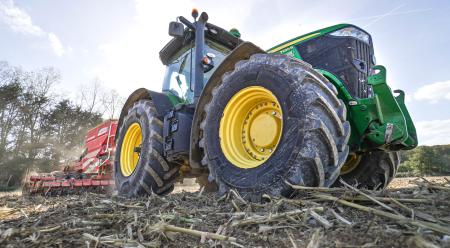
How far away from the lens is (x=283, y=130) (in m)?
2.27

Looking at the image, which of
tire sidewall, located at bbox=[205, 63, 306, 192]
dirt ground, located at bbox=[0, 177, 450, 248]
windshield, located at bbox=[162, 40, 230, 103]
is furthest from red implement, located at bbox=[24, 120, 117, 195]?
dirt ground, located at bbox=[0, 177, 450, 248]

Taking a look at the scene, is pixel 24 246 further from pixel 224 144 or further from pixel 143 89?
pixel 143 89

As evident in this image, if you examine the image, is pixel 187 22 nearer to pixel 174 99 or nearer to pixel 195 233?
pixel 174 99

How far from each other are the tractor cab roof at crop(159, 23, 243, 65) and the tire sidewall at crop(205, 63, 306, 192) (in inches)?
64.0

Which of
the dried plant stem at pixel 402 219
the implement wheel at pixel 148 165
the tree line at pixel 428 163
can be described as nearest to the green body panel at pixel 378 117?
the dried plant stem at pixel 402 219

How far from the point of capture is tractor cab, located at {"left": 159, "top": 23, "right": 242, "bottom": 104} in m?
4.21

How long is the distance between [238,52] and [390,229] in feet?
7.00

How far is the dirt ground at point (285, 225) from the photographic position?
1207 mm

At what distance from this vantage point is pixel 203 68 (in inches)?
153

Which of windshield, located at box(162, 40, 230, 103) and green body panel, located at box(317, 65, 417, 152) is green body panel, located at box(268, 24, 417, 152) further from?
windshield, located at box(162, 40, 230, 103)

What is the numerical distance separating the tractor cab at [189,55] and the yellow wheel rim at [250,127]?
1238mm

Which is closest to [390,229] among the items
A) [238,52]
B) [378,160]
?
[238,52]

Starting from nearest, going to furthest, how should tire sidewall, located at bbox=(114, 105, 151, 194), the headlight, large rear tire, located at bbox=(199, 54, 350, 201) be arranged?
1. large rear tire, located at bbox=(199, 54, 350, 201)
2. the headlight
3. tire sidewall, located at bbox=(114, 105, 151, 194)

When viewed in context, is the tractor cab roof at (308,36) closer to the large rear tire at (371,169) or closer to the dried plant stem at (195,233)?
the large rear tire at (371,169)
